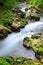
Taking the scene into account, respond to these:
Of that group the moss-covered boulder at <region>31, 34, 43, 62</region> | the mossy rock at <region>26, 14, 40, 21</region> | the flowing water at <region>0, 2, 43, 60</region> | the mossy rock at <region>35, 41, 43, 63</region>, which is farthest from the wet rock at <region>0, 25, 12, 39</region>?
the mossy rock at <region>26, 14, 40, 21</region>

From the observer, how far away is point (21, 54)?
18.8 meters

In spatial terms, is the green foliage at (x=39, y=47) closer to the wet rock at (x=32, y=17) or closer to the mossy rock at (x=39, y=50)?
the mossy rock at (x=39, y=50)

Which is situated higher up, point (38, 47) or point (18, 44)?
point (18, 44)

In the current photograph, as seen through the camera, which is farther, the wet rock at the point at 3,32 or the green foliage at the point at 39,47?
the wet rock at the point at 3,32

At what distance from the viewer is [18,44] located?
21516 mm

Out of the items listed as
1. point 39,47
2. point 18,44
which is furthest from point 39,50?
point 18,44

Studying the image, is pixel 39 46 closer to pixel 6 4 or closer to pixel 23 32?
pixel 23 32

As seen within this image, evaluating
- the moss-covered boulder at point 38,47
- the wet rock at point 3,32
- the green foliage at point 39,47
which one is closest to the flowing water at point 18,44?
the moss-covered boulder at point 38,47

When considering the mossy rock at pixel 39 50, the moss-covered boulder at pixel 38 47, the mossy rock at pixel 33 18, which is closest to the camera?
the mossy rock at pixel 39 50

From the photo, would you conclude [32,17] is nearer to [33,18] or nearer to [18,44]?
[33,18]

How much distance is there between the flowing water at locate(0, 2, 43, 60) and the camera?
62.2 ft

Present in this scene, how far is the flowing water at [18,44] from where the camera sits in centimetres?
1897

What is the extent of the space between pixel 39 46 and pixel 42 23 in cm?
1160

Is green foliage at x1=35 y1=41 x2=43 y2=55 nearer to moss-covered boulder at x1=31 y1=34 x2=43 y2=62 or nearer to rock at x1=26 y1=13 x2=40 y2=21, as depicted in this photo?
moss-covered boulder at x1=31 y1=34 x2=43 y2=62
